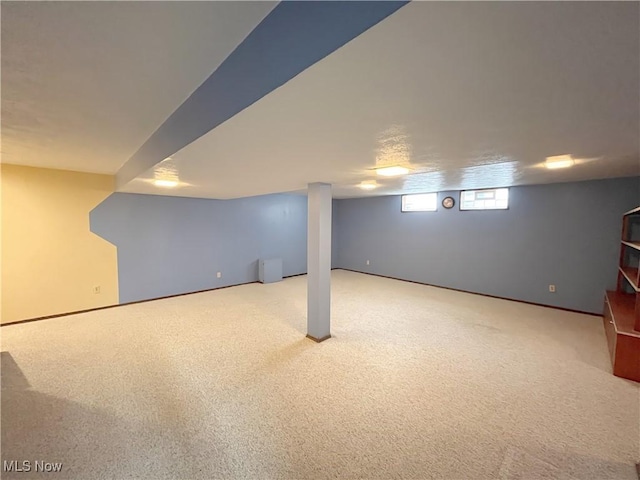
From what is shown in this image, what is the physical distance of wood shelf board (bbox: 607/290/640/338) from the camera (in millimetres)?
2488

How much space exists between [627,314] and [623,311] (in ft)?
0.35

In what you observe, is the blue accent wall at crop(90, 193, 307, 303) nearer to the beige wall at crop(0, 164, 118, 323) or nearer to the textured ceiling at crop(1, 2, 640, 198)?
the beige wall at crop(0, 164, 118, 323)

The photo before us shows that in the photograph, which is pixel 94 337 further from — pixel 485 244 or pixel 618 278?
pixel 618 278

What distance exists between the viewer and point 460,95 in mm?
1053

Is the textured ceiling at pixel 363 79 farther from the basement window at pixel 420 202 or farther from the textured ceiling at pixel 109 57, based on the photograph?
the basement window at pixel 420 202

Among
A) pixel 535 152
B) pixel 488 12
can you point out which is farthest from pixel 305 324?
pixel 488 12

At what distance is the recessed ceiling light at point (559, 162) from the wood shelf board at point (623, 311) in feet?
5.16

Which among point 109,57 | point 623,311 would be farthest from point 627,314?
point 109,57

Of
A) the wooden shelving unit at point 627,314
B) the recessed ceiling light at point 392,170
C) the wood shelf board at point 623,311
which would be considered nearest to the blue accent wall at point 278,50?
the recessed ceiling light at point 392,170

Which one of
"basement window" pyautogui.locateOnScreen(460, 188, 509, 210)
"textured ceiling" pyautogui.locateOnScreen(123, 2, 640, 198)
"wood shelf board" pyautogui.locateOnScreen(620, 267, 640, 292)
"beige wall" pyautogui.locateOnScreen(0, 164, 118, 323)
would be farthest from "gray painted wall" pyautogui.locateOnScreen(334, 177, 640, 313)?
"beige wall" pyautogui.locateOnScreen(0, 164, 118, 323)

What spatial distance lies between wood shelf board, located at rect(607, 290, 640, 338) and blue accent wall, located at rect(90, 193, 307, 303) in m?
5.43

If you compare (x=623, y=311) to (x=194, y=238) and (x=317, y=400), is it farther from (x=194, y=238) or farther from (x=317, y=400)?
(x=194, y=238)

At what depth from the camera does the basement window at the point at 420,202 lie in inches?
230

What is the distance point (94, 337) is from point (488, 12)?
14.3ft
